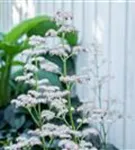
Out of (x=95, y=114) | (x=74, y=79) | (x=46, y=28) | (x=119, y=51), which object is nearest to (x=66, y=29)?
(x=74, y=79)

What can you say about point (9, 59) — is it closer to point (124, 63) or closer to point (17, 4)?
point (124, 63)

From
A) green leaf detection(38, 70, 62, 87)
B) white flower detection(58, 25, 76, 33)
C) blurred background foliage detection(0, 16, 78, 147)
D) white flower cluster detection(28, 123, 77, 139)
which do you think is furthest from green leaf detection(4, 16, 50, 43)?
white flower cluster detection(28, 123, 77, 139)

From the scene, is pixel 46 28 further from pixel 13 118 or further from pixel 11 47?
pixel 13 118

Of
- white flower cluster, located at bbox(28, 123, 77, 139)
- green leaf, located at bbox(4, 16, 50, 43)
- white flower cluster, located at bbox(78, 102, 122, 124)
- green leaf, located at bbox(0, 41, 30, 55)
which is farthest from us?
green leaf, located at bbox(4, 16, 50, 43)

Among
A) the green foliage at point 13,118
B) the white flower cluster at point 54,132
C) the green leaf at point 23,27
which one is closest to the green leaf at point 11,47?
the green leaf at point 23,27

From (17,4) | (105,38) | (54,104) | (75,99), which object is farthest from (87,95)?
(17,4)

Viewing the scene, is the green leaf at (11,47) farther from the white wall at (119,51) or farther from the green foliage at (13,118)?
the white wall at (119,51)

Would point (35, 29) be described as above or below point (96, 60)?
above

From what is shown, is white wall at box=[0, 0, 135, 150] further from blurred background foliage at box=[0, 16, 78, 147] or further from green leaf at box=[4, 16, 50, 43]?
green leaf at box=[4, 16, 50, 43]
